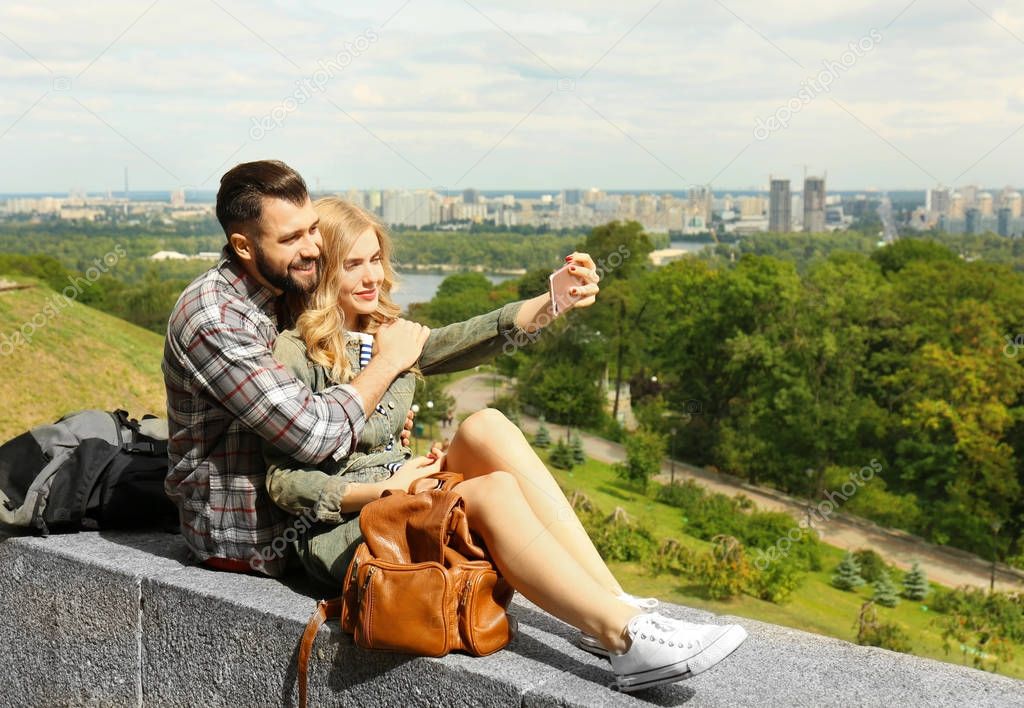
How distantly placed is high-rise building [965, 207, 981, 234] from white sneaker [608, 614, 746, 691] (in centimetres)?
7013

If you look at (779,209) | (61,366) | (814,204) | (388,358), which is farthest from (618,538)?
(814,204)

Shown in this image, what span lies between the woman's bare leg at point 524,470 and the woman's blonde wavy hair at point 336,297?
436 millimetres

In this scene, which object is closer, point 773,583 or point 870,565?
point 773,583

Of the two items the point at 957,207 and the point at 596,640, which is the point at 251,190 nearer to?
the point at 596,640

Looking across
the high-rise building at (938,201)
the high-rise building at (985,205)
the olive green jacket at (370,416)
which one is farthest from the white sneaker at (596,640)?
the high-rise building at (985,205)

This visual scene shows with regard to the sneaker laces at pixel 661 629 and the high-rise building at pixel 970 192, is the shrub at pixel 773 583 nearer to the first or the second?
the sneaker laces at pixel 661 629

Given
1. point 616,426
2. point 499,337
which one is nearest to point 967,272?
point 616,426

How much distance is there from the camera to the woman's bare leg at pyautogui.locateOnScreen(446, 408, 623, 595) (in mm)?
2936

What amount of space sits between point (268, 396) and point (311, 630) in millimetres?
646

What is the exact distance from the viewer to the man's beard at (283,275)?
318 cm

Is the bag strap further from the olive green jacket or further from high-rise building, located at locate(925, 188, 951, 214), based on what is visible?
high-rise building, located at locate(925, 188, 951, 214)

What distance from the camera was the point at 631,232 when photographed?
152ft

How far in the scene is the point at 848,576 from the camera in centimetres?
3198

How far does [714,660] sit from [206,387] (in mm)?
1567
